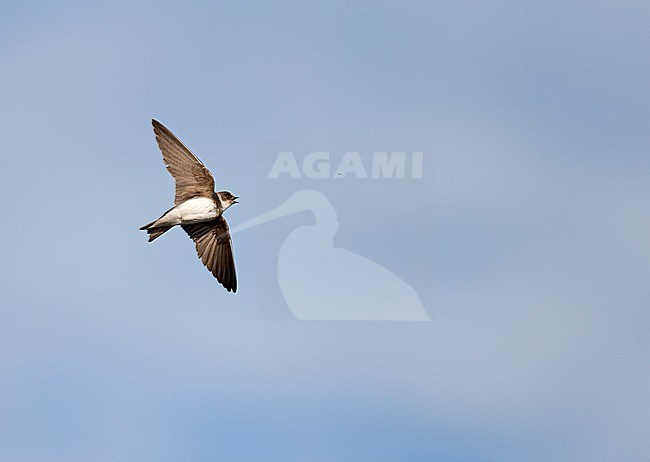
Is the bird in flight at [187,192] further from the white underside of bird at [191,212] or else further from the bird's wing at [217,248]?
the bird's wing at [217,248]

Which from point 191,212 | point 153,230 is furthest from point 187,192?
point 153,230

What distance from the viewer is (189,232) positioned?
1580 cm

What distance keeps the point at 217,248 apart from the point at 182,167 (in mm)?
1211

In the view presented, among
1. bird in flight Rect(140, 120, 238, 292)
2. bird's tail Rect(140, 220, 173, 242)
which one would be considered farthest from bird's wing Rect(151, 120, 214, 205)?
bird's tail Rect(140, 220, 173, 242)

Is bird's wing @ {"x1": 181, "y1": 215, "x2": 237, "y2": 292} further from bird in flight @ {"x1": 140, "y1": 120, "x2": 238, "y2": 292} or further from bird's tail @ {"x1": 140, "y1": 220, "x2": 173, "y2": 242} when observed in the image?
bird's tail @ {"x1": 140, "y1": 220, "x2": 173, "y2": 242}

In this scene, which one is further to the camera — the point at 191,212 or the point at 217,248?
the point at 217,248

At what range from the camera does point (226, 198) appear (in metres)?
15.4

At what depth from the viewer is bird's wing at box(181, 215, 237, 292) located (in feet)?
51.8

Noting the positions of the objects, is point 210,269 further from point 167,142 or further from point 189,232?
point 167,142

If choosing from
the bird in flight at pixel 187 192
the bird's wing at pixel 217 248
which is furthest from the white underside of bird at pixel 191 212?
the bird's wing at pixel 217 248

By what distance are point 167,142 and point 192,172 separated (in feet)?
1.48

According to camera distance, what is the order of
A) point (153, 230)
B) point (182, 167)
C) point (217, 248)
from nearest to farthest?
point (153, 230) → point (182, 167) → point (217, 248)

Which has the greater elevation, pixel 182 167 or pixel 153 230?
pixel 182 167

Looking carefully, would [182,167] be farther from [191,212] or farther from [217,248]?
[217,248]
